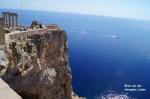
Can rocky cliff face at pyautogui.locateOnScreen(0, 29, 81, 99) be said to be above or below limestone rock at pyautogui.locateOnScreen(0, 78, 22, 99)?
below

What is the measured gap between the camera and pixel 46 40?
45.2m

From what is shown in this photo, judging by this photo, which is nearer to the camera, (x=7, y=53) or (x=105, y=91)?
(x=7, y=53)

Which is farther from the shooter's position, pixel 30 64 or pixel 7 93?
pixel 30 64

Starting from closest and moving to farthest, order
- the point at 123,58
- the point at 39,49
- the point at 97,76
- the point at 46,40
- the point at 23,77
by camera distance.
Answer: the point at 23,77 < the point at 39,49 < the point at 46,40 < the point at 97,76 < the point at 123,58

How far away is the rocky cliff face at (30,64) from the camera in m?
28.3

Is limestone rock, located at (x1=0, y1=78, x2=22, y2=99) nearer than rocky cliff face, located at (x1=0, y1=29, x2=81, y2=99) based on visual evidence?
Yes

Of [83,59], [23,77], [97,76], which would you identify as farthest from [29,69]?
[83,59]

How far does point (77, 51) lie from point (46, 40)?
103879mm

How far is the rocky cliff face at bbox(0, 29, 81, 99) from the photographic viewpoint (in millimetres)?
28281

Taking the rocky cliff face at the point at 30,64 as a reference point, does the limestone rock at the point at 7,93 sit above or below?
above

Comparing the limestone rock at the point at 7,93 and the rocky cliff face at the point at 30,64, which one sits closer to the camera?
the limestone rock at the point at 7,93

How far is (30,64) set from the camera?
32250mm

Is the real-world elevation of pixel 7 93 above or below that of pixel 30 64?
above

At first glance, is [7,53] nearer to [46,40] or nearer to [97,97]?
[46,40]
